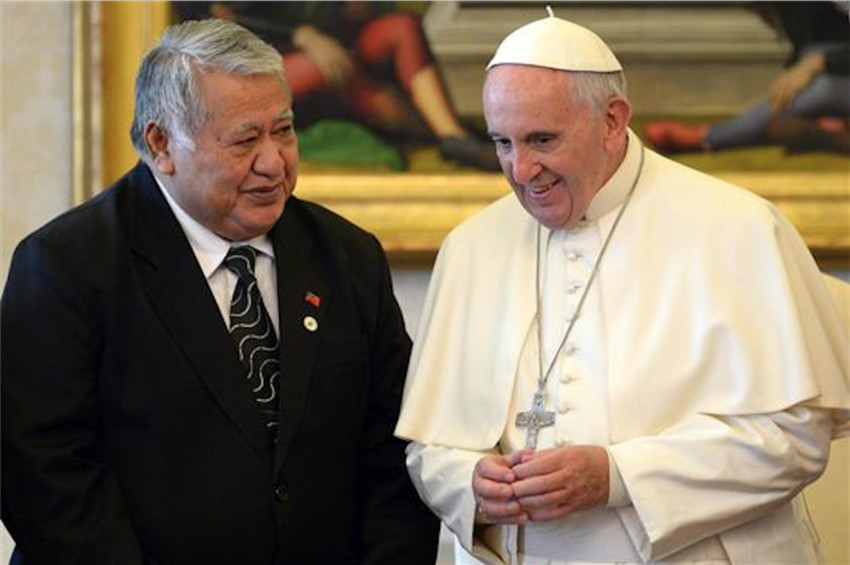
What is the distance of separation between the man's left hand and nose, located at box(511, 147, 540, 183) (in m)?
0.49

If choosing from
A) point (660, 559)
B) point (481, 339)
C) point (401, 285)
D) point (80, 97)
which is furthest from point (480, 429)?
point (80, 97)

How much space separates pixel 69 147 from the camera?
4238mm

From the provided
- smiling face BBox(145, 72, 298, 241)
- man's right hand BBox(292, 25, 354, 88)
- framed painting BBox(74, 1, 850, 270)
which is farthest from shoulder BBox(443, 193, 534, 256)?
man's right hand BBox(292, 25, 354, 88)

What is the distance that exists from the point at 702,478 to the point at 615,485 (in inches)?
5.9

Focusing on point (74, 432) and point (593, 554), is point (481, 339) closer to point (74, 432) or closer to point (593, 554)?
point (593, 554)

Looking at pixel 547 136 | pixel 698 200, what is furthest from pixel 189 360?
pixel 698 200

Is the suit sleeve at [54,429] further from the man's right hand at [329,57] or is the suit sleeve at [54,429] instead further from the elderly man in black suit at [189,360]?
the man's right hand at [329,57]

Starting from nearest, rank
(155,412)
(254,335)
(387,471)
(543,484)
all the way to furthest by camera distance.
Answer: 1. (543,484)
2. (155,412)
3. (254,335)
4. (387,471)

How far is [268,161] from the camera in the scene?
299 centimetres

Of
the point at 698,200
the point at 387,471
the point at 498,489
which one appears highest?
the point at 698,200

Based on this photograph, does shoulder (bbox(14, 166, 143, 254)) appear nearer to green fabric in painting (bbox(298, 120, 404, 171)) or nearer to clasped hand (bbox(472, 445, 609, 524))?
clasped hand (bbox(472, 445, 609, 524))

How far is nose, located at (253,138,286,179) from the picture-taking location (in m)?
2.99

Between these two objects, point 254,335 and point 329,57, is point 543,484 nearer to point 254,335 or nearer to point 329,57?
point 254,335

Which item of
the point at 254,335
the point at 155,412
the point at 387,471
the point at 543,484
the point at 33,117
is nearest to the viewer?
the point at 543,484
